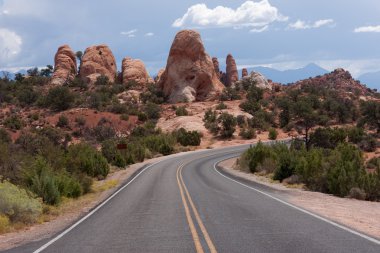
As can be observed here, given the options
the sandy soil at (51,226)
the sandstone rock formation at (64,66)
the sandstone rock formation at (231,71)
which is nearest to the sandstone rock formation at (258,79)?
the sandstone rock formation at (231,71)

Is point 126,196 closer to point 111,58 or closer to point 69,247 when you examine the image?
point 69,247

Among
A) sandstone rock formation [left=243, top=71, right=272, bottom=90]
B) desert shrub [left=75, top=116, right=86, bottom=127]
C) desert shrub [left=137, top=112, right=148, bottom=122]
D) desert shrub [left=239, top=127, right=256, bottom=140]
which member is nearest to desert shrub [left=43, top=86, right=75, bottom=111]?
desert shrub [left=75, top=116, right=86, bottom=127]

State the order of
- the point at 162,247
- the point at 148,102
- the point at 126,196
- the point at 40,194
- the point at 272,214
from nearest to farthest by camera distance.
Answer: the point at 162,247, the point at 272,214, the point at 40,194, the point at 126,196, the point at 148,102

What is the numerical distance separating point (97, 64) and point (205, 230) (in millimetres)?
94058

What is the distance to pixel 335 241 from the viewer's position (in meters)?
9.58

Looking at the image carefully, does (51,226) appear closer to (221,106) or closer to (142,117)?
(142,117)

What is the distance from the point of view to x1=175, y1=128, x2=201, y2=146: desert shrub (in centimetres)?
6531

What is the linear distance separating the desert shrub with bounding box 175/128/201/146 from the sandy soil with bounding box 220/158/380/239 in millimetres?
43070

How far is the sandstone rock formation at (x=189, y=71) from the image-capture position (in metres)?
84.6

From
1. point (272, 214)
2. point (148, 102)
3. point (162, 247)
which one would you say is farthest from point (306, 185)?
point (148, 102)

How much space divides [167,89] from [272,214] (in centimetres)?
7514

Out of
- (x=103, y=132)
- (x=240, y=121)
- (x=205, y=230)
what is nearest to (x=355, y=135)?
(x=240, y=121)

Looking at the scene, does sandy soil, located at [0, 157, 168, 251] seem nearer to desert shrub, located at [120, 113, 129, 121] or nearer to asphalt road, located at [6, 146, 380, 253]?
asphalt road, located at [6, 146, 380, 253]

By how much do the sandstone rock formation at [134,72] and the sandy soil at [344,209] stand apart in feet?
258
